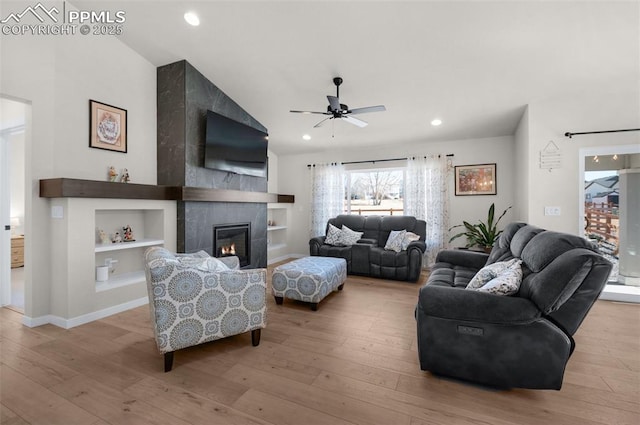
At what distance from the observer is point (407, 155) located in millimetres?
5719

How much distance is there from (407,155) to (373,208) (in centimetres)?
128

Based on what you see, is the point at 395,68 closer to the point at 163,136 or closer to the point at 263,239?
the point at 163,136

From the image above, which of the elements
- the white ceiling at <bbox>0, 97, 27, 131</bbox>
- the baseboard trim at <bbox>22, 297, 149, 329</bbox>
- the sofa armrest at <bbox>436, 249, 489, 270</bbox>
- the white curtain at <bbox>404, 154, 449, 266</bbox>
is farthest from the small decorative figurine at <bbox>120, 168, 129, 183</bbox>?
the white curtain at <bbox>404, 154, 449, 266</bbox>

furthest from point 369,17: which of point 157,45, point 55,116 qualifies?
point 55,116

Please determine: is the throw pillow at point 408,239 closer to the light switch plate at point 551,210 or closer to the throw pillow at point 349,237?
the throw pillow at point 349,237

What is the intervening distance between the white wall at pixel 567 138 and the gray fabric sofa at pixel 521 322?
88.9 inches

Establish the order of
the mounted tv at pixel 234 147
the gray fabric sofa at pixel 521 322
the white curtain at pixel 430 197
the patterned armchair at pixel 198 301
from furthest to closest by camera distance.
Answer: the white curtain at pixel 430 197 → the mounted tv at pixel 234 147 → the patterned armchair at pixel 198 301 → the gray fabric sofa at pixel 521 322

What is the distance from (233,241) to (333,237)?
1.77m

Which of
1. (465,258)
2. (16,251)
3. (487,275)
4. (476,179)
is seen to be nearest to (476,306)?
(487,275)

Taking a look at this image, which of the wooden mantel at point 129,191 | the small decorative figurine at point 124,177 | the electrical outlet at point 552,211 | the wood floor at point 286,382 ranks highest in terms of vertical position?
the small decorative figurine at point 124,177

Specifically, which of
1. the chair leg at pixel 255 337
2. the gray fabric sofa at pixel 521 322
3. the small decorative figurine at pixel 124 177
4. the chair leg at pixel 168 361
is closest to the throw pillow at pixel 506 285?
the gray fabric sofa at pixel 521 322

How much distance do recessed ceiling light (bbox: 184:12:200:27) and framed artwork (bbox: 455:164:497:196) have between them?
4623mm

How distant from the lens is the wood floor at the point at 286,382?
64.3 inches

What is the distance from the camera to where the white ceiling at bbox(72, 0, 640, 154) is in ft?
8.34
